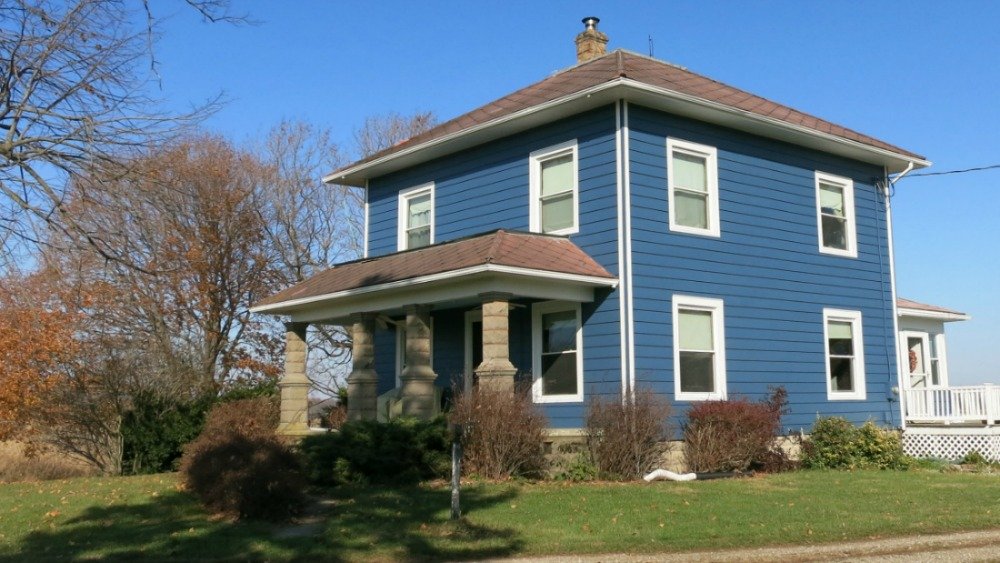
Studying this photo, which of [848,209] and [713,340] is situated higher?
[848,209]

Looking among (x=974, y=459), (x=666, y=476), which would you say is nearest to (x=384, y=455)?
(x=666, y=476)

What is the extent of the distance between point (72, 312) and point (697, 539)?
1723 cm

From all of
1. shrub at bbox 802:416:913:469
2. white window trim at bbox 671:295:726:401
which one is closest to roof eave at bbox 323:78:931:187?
white window trim at bbox 671:295:726:401

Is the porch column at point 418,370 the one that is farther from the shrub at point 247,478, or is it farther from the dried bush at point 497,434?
the shrub at point 247,478

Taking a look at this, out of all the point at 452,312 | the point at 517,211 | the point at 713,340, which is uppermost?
the point at 517,211

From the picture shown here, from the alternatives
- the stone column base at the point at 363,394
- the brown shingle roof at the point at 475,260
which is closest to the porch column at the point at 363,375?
the stone column base at the point at 363,394

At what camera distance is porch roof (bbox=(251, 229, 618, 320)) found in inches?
574

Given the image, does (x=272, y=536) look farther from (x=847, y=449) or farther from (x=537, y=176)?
(x=847, y=449)

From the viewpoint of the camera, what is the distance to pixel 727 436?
1497 cm

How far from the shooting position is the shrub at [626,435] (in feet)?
46.7

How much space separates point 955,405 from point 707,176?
7.11m

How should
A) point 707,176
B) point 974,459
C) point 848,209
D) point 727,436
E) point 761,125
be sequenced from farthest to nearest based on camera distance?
point 848,209 → point 974,459 → point 761,125 → point 707,176 → point 727,436

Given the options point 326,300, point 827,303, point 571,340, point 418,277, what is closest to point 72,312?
point 326,300

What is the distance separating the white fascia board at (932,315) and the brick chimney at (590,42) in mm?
9592
